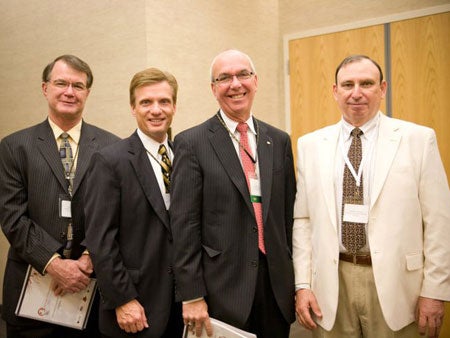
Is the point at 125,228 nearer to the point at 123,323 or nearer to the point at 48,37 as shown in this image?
the point at 123,323

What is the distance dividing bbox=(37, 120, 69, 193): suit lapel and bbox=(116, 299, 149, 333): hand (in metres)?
0.71

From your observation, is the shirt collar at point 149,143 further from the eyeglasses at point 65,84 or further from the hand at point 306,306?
the hand at point 306,306

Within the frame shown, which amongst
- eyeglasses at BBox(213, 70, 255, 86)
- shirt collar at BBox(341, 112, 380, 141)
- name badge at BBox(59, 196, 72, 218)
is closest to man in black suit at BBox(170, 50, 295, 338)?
eyeglasses at BBox(213, 70, 255, 86)

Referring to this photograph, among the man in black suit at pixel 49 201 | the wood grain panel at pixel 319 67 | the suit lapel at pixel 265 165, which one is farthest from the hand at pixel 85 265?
the wood grain panel at pixel 319 67

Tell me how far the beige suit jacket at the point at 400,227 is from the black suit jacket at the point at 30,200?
120 cm

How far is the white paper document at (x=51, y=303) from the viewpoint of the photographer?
2041 mm

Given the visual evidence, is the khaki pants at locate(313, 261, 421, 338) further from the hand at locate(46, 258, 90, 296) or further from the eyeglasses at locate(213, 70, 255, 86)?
the hand at locate(46, 258, 90, 296)

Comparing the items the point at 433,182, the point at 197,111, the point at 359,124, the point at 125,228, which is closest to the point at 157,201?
the point at 125,228

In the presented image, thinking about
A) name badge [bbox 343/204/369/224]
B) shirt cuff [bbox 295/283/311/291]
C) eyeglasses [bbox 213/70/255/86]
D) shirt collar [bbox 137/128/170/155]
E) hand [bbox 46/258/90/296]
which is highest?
eyeglasses [bbox 213/70/255/86]

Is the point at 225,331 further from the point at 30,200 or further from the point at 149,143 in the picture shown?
the point at 30,200

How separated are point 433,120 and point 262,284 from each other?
8.47ft

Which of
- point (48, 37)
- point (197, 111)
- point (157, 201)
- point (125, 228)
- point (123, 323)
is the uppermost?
point (48, 37)

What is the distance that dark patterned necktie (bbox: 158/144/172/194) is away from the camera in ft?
6.33

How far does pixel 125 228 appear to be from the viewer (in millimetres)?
1862
